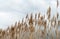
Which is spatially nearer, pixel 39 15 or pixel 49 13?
pixel 49 13

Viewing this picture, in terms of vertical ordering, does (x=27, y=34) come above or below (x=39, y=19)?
below

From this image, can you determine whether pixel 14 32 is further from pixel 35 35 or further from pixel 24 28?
pixel 35 35

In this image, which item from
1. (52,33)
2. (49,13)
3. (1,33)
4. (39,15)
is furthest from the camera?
(1,33)

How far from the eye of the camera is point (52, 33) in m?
3.25

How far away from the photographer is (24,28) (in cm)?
342

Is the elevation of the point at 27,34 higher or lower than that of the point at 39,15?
lower

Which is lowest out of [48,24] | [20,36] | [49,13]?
[20,36]

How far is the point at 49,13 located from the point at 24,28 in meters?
0.77

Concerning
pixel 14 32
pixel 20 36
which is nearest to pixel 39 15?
pixel 14 32

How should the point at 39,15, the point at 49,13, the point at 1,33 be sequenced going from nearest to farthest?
the point at 49,13
the point at 39,15
the point at 1,33

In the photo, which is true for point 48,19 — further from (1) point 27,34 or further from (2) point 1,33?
(2) point 1,33

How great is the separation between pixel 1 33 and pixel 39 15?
99 centimetres

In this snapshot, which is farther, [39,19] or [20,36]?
[20,36]

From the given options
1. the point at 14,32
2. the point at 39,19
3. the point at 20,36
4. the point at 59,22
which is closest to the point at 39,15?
the point at 39,19
